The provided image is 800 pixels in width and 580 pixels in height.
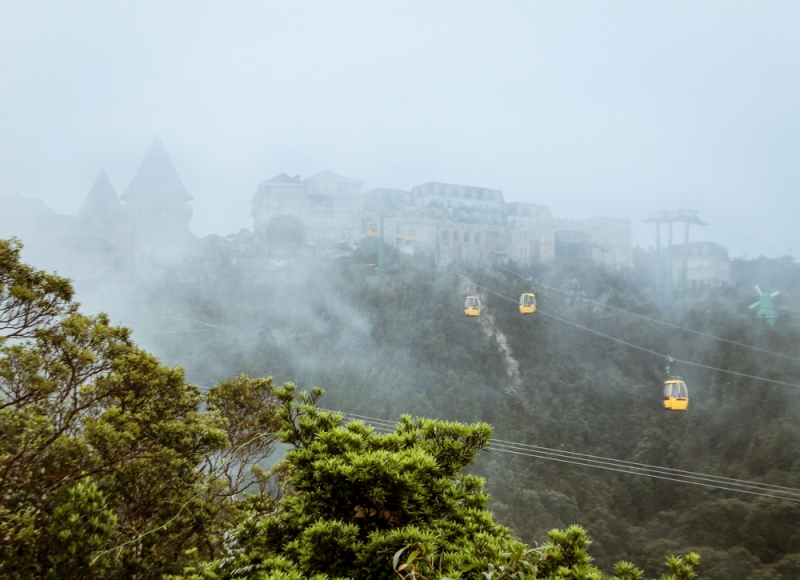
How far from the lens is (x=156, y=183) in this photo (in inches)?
998

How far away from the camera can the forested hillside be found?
49.4 feet

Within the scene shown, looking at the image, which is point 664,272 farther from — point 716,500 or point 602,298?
point 716,500

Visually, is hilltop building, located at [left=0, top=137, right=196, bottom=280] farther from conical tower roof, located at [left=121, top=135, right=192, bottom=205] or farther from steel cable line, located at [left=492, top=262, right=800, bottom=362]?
steel cable line, located at [left=492, top=262, right=800, bottom=362]

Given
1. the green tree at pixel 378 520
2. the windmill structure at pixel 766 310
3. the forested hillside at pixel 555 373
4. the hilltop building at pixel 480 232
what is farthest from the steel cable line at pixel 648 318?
the green tree at pixel 378 520

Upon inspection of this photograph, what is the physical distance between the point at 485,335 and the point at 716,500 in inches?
401

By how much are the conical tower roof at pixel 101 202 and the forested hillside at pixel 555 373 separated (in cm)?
435

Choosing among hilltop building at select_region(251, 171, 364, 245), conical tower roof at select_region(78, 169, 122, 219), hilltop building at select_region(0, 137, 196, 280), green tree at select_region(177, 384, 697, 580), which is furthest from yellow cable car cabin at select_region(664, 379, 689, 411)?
conical tower roof at select_region(78, 169, 122, 219)

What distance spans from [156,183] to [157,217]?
6.71 ft

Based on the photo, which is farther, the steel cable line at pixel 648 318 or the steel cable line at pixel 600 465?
the steel cable line at pixel 648 318

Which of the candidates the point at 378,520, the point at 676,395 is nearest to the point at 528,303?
the point at 676,395

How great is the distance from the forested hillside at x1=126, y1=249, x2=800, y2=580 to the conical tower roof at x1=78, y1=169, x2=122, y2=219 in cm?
435

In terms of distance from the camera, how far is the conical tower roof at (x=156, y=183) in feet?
79.9

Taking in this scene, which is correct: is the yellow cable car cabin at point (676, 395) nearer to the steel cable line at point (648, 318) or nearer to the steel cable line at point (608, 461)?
the steel cable line at point (608, 461)

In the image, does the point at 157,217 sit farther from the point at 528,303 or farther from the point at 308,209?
the point at 528,303
